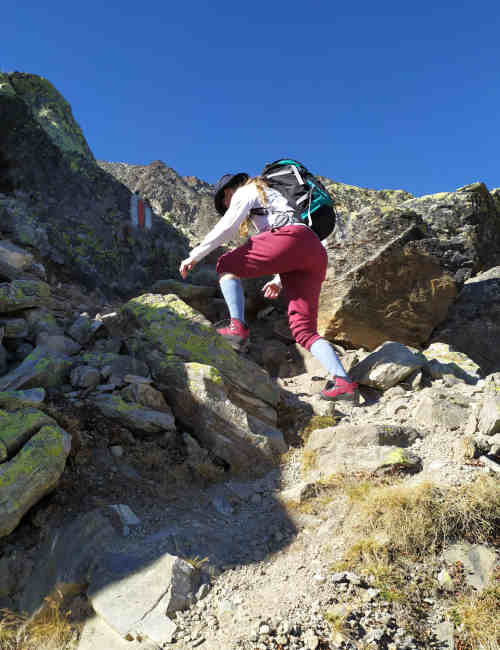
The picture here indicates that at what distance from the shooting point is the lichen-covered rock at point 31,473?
3.53 meters

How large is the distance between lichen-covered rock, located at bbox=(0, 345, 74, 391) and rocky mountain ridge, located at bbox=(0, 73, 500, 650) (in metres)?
0.02

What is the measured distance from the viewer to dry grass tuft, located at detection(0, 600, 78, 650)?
9.68ft

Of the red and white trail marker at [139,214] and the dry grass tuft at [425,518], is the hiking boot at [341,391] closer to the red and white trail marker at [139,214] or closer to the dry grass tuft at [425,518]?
the dry grass tuft at [425,518]

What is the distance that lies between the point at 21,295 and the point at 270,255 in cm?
362

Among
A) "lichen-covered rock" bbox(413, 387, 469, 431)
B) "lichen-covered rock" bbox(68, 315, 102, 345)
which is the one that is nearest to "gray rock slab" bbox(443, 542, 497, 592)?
"lichen-covered rock" bbox(413, 387, 469, 431)

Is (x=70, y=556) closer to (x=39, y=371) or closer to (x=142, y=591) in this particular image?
(x=142, y=591)

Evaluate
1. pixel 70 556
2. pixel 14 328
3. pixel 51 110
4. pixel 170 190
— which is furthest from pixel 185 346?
pixel 170 190

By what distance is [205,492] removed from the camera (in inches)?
182

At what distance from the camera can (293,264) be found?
5.38m

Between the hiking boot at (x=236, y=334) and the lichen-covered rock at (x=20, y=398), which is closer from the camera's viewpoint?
the lichen-covered rock at (x=20, y=398)

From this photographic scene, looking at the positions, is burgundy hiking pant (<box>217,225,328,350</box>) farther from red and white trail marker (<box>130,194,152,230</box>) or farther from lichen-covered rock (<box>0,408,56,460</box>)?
red and white trail marker (<box>130,194,152,230</box>)

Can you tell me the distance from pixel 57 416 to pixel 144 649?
2.50 m

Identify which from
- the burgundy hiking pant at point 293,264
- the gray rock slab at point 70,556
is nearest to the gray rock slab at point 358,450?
the burgundy hiking pant at point 293,264

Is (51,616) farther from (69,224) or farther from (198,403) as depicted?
(69,224)
